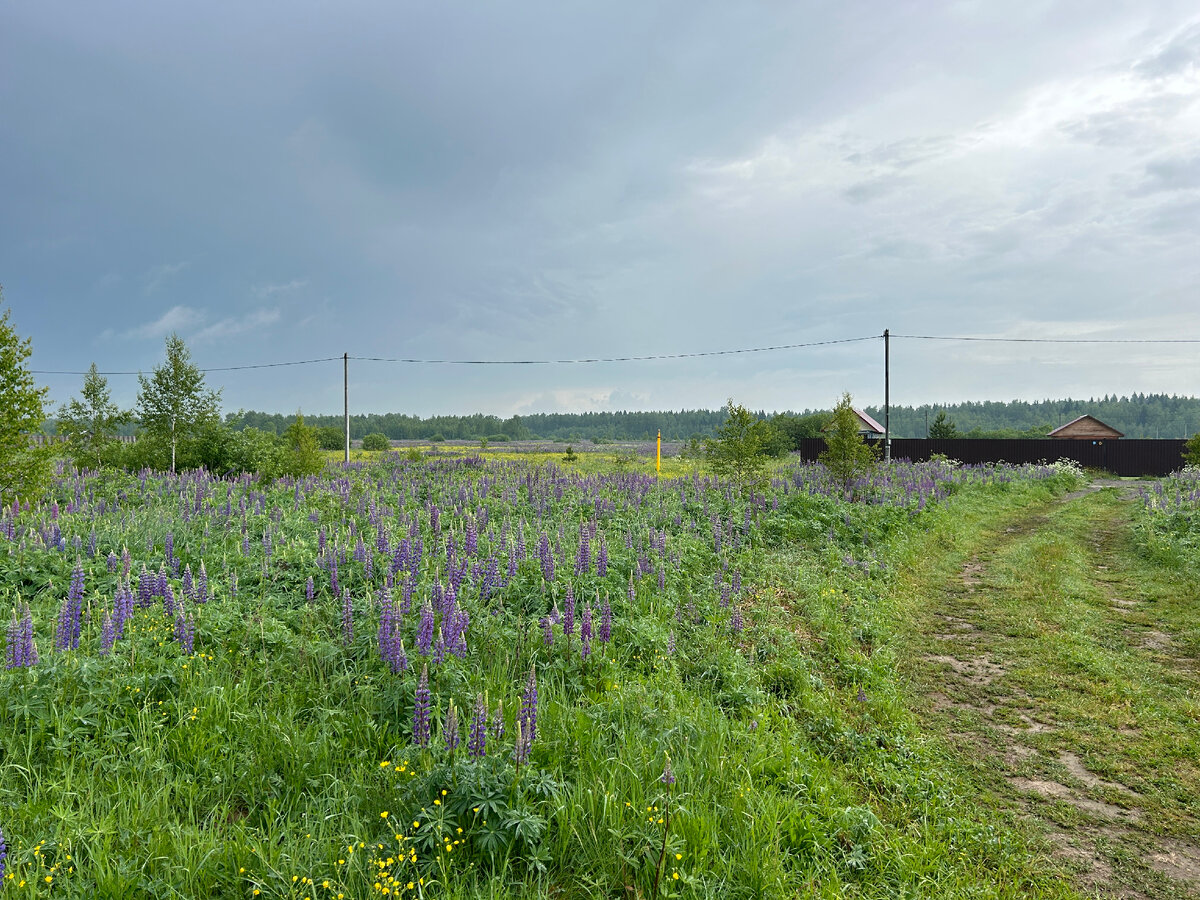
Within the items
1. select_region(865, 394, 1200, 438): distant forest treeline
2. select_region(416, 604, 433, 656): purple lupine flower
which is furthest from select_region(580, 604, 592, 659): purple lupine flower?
select_region(865, 394, 1200, 438): distant forest treeline

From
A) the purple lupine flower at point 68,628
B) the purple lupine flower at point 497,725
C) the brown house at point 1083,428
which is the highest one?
the brown house at point 1083,428

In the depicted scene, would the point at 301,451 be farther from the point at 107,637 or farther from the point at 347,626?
the point at 347,626

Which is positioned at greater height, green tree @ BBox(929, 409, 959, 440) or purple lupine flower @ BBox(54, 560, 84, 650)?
green tree @ BBox(929, 409, 959, 440)

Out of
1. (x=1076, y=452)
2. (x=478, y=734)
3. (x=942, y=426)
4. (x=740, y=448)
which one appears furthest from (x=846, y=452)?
(x=942, y=426)

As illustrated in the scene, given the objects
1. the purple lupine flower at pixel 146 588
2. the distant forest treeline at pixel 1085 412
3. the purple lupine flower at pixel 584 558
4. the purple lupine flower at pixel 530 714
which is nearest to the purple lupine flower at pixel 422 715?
the purple lupine flower at pixel 530 714

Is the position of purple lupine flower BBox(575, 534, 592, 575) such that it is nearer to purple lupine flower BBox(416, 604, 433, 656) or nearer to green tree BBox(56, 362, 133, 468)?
purple lupine flower BBox(416, 604, 433, 656)

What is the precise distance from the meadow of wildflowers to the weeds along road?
2.06 ft

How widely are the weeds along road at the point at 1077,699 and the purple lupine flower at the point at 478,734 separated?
395 centimetres

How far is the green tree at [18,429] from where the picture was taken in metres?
11.3

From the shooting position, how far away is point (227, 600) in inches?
266

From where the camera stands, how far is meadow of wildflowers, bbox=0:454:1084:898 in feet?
11.5

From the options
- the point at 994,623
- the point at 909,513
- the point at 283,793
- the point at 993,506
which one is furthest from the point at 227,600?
the point at 993,506

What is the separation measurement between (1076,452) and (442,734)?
164ft

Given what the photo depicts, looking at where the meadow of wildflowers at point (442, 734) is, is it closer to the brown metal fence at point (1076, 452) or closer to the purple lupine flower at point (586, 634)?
the purple lupine flower at point (586, 634)
